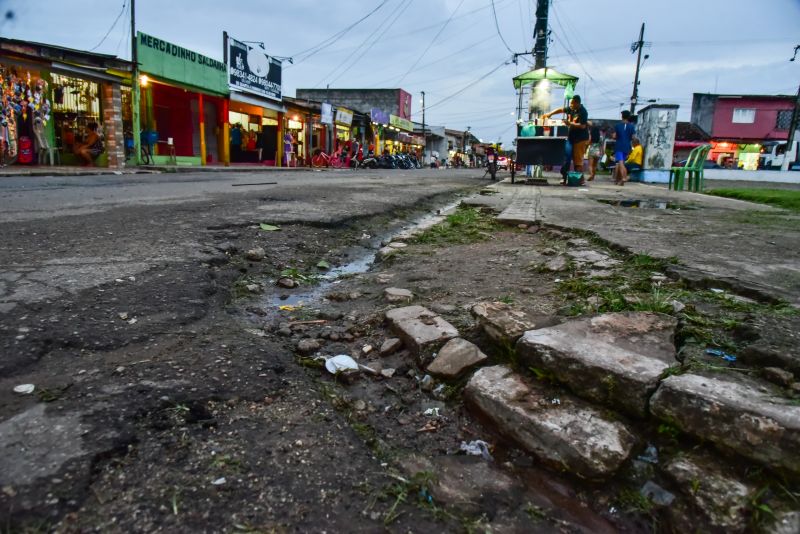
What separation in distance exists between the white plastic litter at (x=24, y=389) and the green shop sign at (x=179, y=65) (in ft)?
54.2

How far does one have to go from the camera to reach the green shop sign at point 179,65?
48.9ft

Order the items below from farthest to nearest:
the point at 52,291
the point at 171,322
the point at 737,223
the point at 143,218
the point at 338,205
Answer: the point at 338,205
the point at 737,223
the point at 143,218
the point at 52,291
the point at 171,322

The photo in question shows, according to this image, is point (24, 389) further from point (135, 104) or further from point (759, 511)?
point (135, 104)

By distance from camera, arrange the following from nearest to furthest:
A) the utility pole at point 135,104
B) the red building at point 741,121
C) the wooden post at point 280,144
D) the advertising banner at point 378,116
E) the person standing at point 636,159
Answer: the person standing at point 636,159
the utility pole at point 135,104
the wooden post at point 280,144
the advertising banner at point 378,116
the red building at point 741,121

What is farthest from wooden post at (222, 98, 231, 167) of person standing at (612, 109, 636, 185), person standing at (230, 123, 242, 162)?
person standing at (612, 109, 636, 185)

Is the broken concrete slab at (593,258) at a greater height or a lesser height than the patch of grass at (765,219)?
lesser

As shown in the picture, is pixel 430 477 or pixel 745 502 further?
pixel 430 477

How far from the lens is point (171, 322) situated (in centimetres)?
171

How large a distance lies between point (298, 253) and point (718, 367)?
7.95 feet

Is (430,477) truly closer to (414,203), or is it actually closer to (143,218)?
(143,218)

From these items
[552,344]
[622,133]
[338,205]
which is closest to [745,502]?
[552,344]

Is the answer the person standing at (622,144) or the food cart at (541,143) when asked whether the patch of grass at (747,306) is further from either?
the person standing at (622,144)

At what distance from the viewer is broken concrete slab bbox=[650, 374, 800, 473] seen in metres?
0.95

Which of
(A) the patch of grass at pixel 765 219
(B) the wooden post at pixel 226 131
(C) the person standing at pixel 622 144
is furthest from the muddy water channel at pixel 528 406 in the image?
(B) the wooden post at pixel 226 131
